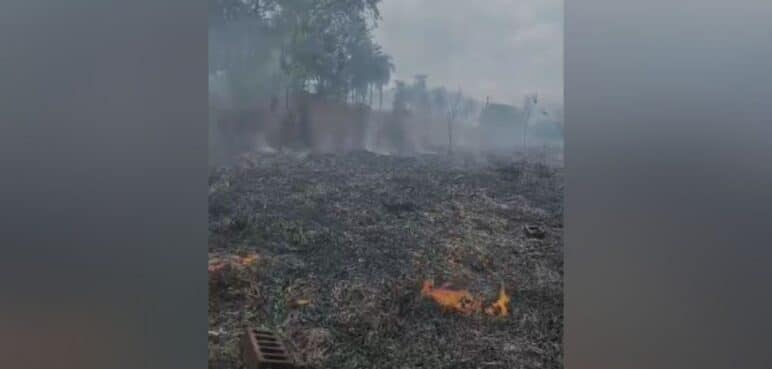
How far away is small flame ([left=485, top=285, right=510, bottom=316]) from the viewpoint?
2.86m

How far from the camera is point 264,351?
283 cm
